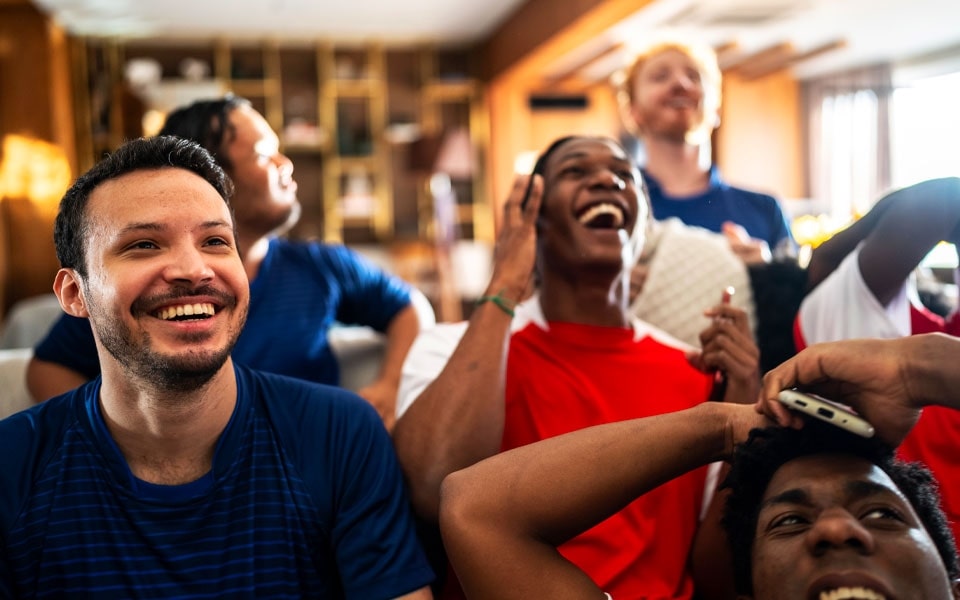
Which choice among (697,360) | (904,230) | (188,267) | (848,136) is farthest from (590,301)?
(848,136)

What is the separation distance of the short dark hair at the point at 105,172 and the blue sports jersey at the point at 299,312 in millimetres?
485

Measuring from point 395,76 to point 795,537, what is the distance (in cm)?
767

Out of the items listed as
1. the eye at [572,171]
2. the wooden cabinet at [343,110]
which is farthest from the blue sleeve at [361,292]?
the wooden cabinet at [343,110]

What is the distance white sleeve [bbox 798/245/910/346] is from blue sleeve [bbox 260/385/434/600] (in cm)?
66

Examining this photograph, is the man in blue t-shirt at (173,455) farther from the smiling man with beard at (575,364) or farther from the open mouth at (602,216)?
the open mouth at (602,216)

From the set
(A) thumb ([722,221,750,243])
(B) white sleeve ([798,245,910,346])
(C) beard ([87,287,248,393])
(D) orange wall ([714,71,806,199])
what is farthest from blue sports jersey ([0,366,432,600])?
(D) orange wall ([714,71,806,199])

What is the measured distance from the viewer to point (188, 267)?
3.58 ft

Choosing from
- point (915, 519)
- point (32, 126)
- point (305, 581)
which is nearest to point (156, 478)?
point (305, 581)

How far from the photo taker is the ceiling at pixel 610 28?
18.8 feet

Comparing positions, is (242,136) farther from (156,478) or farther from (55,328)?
(156,478)

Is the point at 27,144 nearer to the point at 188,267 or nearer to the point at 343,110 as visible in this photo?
the point at 343,110

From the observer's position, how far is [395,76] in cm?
806

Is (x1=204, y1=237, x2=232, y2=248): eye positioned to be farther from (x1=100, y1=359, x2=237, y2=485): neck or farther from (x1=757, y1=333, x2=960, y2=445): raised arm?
(x1=757, y1=333, x2=960, y2=445): raised arm

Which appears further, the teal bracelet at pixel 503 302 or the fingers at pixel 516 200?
the fingers at pixel 516 200
